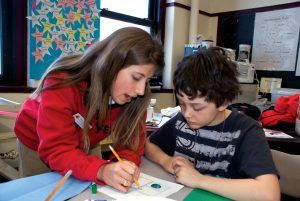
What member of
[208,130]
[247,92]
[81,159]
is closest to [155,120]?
[208,130]

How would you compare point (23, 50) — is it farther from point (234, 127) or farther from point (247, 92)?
point (247, 92)

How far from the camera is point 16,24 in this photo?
216 cm

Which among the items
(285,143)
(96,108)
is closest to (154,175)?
(96,108)

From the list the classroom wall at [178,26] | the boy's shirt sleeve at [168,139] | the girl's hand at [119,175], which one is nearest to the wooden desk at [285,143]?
the boy's shirt sleeve at [168,139]

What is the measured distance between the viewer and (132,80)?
0.97 meters

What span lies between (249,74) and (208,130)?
87.9 inches

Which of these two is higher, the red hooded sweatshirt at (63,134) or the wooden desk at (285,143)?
the red hooded sweatshirt at (63,134)

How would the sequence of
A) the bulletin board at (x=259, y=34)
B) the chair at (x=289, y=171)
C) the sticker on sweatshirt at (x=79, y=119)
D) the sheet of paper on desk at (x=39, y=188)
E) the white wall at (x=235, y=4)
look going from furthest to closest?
1. the white wall at (x=235, y=4)
2. the bulletin board at (x=259, y=34)
3. the chair at (x=289, y=171)
4. the sticker on sweatshirt at (x=79, y=119)
5. the sheet of paper on desk at (x=39, y=188)

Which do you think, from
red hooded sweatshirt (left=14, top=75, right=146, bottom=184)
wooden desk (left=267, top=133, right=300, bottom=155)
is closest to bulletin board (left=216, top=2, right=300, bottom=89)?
→ wooden desk (left=267, top=133, right=300, bottom=155)

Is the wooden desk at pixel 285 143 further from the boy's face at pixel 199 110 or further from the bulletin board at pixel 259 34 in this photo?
the bulletin board at pixel 259 34

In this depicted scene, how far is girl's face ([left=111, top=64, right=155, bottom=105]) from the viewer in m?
0.96

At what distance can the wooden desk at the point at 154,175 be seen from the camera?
71cm

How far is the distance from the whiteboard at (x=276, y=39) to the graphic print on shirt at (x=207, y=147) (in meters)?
2.43

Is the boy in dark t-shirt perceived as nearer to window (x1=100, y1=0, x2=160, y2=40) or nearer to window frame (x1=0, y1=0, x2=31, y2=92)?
window frame (x1=0, y1=0, x2=31, y2=92)
